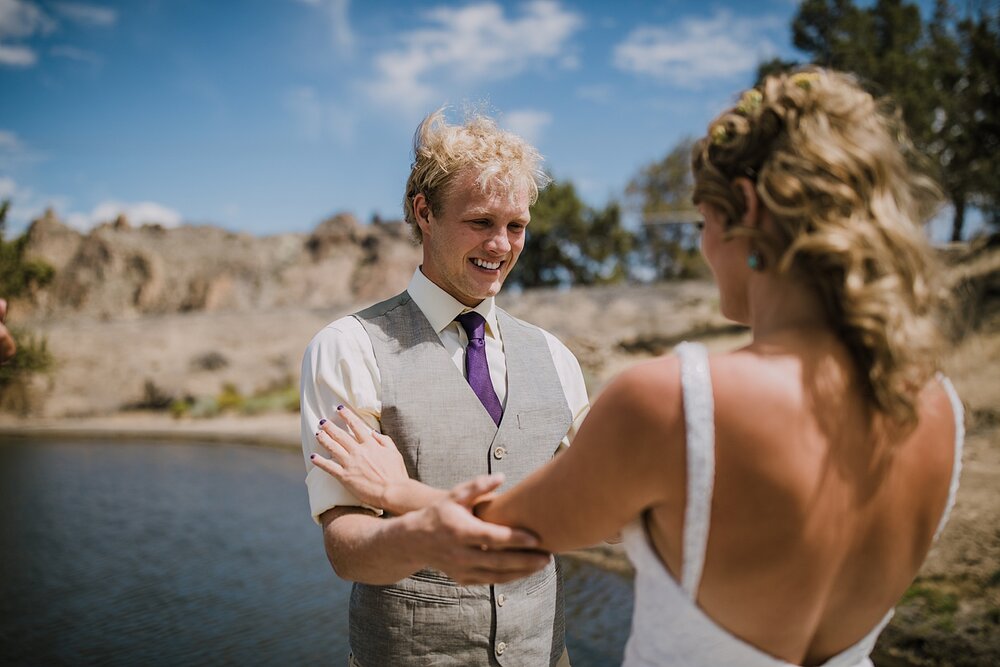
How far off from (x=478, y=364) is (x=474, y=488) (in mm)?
921

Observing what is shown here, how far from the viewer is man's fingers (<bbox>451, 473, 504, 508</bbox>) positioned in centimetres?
138

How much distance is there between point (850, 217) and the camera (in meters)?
1.15

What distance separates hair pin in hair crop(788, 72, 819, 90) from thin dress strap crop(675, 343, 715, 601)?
50cm

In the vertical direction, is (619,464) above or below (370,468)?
above

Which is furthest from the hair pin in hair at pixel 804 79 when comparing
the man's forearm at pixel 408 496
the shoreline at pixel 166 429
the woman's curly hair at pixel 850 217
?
the shoreline at pixel 166 429

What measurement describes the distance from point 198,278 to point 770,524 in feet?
131

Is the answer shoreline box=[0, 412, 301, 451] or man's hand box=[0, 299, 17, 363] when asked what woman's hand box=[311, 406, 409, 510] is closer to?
man's hand box=[0, 299, 17, 363]

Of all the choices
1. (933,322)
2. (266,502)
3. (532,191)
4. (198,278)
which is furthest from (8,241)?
(933,322)

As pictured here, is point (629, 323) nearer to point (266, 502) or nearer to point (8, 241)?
point (266, 502)

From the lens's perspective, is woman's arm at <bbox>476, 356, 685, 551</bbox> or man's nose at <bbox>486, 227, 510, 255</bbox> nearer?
woman's arm at <bbox>476, 356, 685, 551</bbox>

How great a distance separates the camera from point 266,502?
10.3 meters

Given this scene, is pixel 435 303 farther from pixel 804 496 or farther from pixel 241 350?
pixel 241 350

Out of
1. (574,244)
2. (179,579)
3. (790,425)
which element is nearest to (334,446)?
(790,425)

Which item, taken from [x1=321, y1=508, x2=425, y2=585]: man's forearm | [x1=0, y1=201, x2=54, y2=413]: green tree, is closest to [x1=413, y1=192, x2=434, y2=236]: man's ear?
[x1=321, y1=508, x2=425, y2=585]: man's forearm
